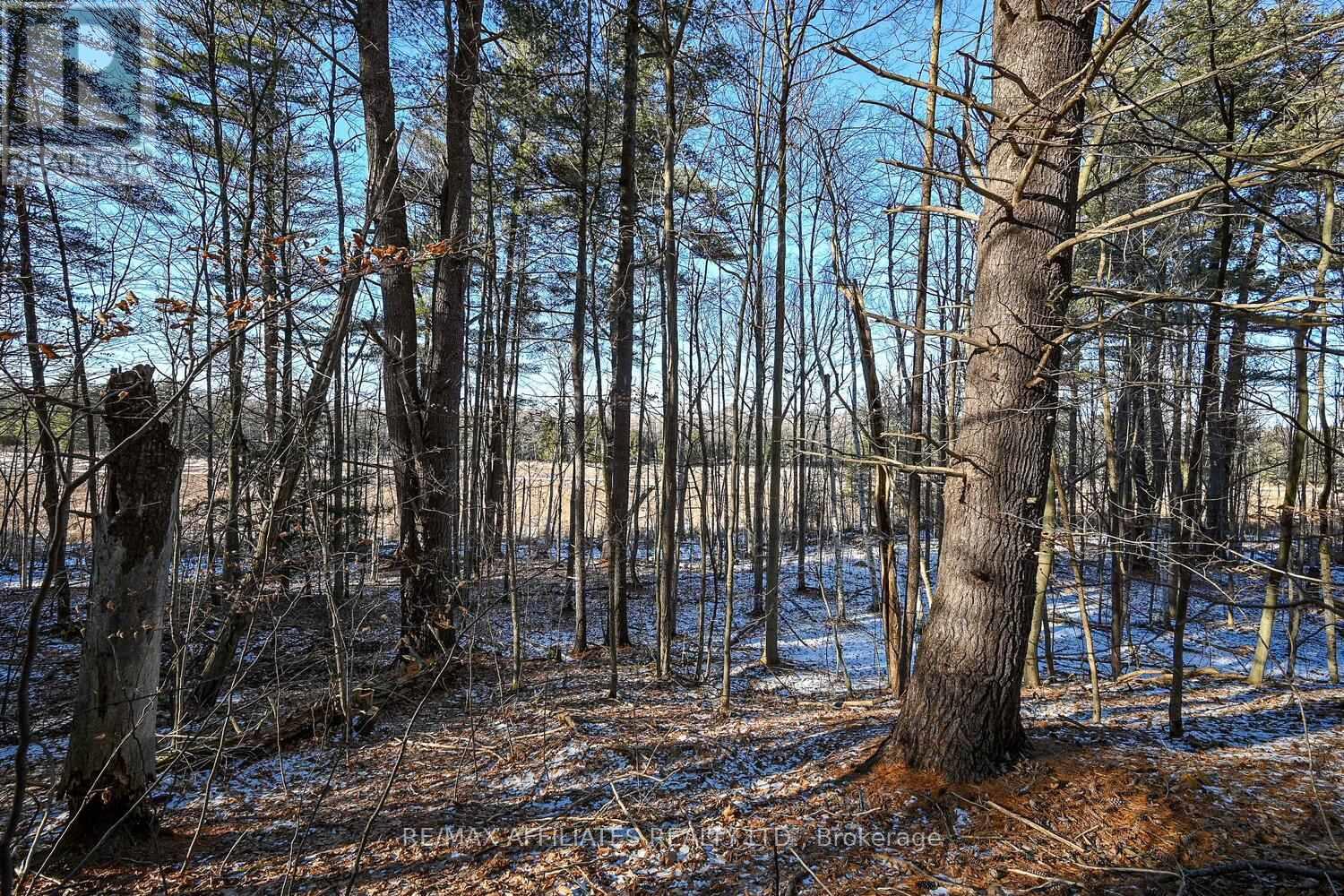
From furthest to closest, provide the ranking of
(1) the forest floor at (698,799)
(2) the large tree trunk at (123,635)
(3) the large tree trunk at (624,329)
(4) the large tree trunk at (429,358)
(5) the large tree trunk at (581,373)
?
(3) the large tree trunk at (624,329), (5) the large tree trunk at (581,373), (4) the large tree trunk at (429,358), (2) the large tree trunk at (123,635), (1) the forest floor at (698,799)

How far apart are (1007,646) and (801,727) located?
6.71 feet

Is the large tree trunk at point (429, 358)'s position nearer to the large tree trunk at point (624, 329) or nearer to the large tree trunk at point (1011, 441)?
the large tree trunk at point (624, 329)

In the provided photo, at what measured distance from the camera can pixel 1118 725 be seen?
416cm

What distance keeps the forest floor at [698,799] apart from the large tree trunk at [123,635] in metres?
0.17

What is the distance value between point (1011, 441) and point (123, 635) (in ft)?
14.7

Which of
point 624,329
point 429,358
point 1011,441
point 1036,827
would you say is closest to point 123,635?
point 429,358

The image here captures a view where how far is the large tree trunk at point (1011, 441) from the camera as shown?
3172mm

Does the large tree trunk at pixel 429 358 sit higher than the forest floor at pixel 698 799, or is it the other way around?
the large tree trunk at pixel 429 358

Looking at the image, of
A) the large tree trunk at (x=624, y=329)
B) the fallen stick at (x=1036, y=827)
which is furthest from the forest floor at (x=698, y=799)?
the large tree trunk at (x=624, y=329)

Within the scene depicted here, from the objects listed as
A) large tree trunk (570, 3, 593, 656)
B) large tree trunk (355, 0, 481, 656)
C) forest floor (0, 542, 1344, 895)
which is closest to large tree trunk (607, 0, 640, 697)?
large tree trunk (570, 3, 593, 656)

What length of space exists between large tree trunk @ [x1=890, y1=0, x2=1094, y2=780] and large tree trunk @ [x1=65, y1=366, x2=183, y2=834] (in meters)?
3.93

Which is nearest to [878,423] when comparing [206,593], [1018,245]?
[1018,245]

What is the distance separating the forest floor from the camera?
106 inches

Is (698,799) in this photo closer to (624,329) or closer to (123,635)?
(123,635)
